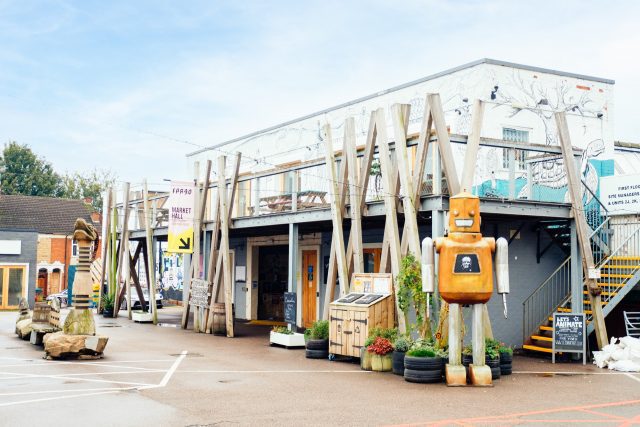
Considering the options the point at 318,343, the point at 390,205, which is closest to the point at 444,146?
the point at 390,205

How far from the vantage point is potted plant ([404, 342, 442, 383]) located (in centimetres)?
1202

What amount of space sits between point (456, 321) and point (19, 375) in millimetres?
7377

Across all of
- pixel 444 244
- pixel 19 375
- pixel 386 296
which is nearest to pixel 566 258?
pixel 386 296

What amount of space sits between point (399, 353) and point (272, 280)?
44.3 feet

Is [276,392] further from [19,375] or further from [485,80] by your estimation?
[485,80]

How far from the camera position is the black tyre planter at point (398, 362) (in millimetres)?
12859

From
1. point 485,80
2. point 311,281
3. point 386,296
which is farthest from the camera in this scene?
point 311,281

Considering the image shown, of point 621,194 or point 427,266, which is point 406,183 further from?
point 621,194

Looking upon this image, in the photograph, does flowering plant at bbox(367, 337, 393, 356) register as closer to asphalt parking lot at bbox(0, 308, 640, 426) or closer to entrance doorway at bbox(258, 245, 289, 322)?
asphalt parking lot at bbox(0, 308, 640, 426)

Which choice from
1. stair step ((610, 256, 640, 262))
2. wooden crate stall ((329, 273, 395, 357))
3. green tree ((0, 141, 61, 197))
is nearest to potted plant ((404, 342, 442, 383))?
wooden crate stall ((329, 273, 395, 357))

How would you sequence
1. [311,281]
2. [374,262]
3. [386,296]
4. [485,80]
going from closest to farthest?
[386,296] → [485,80] → [374,262] → [311,281]

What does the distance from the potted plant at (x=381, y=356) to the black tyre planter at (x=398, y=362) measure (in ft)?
1.00

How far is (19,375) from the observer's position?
12414 millimetres

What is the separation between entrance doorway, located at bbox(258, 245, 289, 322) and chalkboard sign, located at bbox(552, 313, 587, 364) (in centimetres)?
1186
